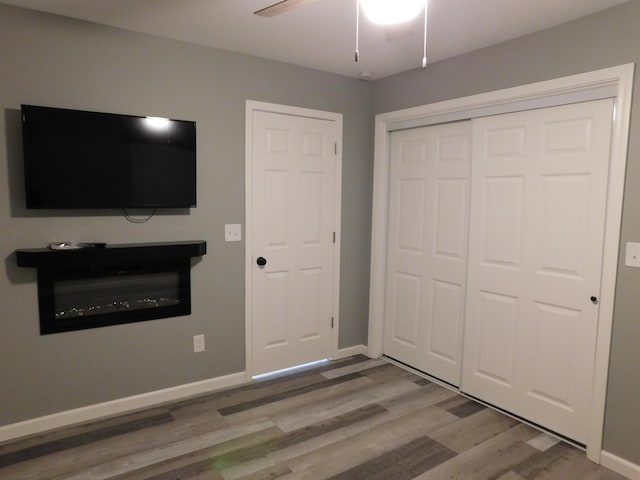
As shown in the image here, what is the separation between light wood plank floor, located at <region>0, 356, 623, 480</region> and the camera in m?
2.28

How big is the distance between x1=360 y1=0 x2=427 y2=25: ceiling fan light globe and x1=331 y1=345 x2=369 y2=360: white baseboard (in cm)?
299

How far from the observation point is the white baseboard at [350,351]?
386 cm

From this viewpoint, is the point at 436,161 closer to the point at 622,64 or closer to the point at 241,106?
the point at 622,64

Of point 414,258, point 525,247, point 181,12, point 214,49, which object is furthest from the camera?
point 414,258

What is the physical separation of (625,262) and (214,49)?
2.92 m

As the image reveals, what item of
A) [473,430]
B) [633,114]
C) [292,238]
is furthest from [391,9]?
[473,430]

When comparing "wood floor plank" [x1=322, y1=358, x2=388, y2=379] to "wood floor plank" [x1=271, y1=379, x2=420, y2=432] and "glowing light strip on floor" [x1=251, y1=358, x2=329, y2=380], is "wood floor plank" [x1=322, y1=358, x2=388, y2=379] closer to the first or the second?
"glowing light strip on floor" [x1=251, y1=358, x2=329, y2=380]

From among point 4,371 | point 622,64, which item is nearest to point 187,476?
point 4,371

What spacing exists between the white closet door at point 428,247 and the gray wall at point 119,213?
718 millimetres

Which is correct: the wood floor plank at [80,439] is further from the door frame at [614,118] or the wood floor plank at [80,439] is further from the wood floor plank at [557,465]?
the door frame at [614,118]

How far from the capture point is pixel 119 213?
2.73 m

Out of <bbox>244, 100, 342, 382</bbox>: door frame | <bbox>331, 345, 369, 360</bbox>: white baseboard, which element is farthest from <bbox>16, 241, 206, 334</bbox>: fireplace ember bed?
<bbox>331, 345, 369, 360</bbox>: white baseboard

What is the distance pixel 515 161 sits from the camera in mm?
2793

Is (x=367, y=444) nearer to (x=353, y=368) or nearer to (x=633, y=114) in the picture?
(x=353, y=368)
